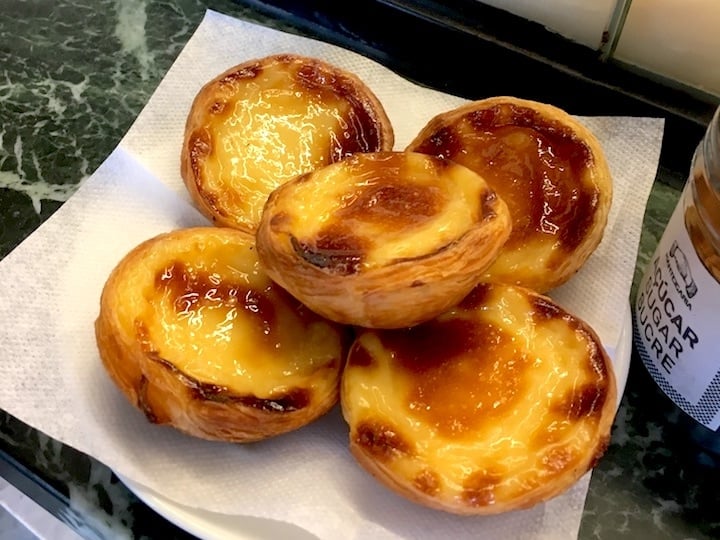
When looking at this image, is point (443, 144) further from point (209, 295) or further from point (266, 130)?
point (209, 295)

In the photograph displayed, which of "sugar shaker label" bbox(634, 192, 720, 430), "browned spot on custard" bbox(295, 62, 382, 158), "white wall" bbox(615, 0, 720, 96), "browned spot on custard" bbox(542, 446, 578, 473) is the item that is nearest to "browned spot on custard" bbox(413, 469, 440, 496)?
"browned spot on custard" bbox(542, 446, 578, 473)

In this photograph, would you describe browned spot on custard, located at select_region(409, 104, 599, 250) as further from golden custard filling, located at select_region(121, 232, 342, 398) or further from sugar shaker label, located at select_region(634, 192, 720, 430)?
golden custard filling, located at select_region(121, 232, 342, 398)

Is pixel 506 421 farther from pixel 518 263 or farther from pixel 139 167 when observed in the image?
pixel 139 167

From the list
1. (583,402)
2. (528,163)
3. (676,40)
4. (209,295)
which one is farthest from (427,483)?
(676,40)

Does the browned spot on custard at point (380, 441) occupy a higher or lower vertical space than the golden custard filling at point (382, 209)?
lower

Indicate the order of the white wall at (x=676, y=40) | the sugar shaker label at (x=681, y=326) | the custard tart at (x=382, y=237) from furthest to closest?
the white wall at (x=676, y=40) < the sugar shaker label at (x=681, y=326) < the custard tart at (x=382, y=237)

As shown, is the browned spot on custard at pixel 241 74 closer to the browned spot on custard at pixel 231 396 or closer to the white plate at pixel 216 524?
the browned spot on custard at pixel 231 396

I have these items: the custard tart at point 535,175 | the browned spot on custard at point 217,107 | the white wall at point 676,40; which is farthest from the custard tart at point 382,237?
the white wall at point 676,40

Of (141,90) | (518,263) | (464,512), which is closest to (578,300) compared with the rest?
(518,263)

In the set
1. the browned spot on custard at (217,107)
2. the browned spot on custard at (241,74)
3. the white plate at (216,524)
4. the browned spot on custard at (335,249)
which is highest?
the browned spot on custard at (335,249)
